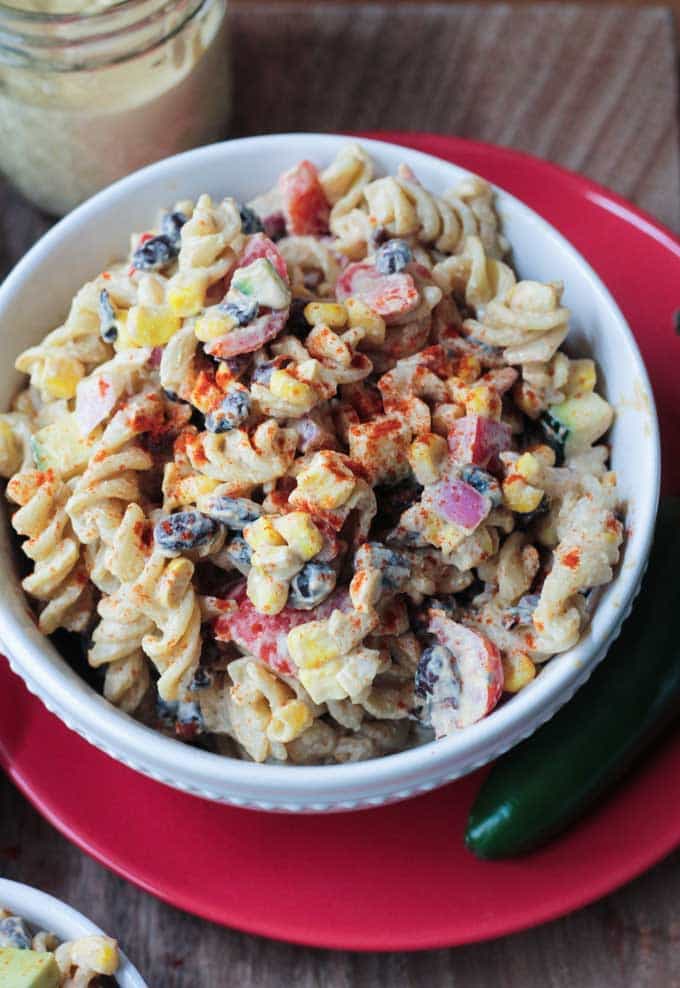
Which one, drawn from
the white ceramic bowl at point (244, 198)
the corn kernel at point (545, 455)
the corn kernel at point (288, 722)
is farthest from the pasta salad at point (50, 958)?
the corn kernel at point (545, 455)

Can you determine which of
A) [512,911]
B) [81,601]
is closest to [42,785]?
[81,601]

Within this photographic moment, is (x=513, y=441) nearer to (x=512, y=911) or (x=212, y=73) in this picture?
(x=512, y=911)

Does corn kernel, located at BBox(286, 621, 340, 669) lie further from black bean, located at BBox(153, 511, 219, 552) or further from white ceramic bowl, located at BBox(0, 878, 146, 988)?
white ceramic bowl, located at BBox(0, 878, 146, 988)

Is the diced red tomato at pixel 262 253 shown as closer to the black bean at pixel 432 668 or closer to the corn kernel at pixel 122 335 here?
the corn kernel at pixel 122 335

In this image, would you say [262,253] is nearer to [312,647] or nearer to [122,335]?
[122,335]

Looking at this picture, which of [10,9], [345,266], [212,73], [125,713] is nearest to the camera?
[125,713]

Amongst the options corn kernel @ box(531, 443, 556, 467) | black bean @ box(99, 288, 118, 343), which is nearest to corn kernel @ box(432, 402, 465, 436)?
corn kernel @ box(531, 443, 556, 467)
